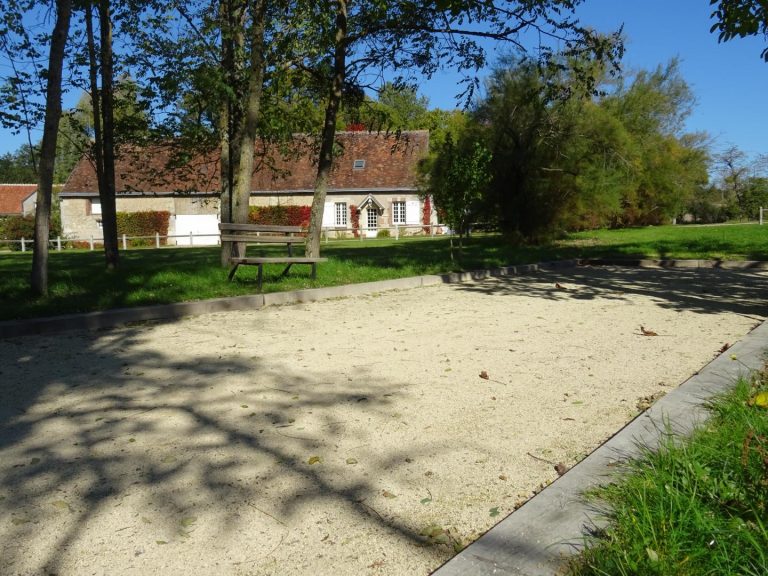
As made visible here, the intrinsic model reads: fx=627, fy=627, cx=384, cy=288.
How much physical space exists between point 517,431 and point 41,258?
22.8ft

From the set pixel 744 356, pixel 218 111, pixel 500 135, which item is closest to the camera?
pixel 744 356

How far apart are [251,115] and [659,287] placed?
7.96m

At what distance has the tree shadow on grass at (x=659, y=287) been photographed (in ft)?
28.2

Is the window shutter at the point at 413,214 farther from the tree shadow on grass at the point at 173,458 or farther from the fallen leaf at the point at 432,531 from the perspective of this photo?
the fallen leaf at the point at 432,531

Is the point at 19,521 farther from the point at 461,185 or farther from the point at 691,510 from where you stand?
the point at 461,185

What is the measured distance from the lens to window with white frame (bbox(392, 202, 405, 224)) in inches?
1825

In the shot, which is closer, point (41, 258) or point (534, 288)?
point (41, 258)

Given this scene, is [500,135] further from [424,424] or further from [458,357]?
[424,424]

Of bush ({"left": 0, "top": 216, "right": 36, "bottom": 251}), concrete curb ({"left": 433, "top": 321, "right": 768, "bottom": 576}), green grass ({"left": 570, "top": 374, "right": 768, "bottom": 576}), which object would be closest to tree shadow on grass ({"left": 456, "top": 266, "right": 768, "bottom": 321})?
concrete curb ({"left": 433, "top": 321, "right": 768, "bottom": 576})

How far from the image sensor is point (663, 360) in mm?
5391

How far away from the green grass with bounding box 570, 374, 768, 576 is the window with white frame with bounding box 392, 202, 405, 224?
43.8 m

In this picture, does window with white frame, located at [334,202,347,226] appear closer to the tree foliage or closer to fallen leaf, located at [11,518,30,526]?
the tree foliage

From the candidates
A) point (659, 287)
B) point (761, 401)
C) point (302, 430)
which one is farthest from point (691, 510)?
point (659, 287)

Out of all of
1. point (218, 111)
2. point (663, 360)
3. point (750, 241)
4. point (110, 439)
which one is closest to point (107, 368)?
point (110, 439)
